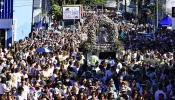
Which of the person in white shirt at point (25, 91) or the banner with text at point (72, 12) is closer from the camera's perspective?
the person in white shirt at point (25, 91)

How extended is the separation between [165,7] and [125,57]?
4204cm

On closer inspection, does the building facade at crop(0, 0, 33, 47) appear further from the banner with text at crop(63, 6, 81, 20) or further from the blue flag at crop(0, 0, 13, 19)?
the banner with text at crop(63, 6, 81, 20)

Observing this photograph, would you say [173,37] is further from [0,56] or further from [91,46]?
[0,56]

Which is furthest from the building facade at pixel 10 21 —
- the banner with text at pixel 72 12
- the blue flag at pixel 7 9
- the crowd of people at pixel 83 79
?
the banner with text at pixel 72 12

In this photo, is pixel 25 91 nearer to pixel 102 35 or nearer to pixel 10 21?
pixel 102 35

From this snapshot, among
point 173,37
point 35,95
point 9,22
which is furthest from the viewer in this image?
point 173,37

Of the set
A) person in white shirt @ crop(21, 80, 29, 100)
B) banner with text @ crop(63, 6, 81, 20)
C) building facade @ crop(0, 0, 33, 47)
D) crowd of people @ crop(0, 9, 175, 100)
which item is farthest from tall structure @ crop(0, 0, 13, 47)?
person in white shirt @ crop(21, 80, 29, 100)

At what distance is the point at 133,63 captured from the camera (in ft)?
67.3

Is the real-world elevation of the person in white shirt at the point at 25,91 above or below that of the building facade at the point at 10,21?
below

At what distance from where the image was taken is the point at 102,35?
26.9m

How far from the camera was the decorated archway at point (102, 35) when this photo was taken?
25.5 m

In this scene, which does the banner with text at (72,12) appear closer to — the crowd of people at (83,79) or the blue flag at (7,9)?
the blue flag at (7,9)

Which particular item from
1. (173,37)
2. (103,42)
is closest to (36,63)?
(103,42)

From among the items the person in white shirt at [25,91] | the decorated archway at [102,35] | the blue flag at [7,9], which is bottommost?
the person in white shirt at [25,91]
